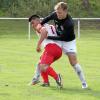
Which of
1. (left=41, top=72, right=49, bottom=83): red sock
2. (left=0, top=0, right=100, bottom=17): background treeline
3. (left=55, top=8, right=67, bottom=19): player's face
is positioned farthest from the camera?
(left=0, top=0, right=100, bottom=17): background treeline

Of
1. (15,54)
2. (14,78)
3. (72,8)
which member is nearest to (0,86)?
(14,78)

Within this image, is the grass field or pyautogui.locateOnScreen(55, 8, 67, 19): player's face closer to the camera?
the grass field

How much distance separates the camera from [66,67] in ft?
53.9

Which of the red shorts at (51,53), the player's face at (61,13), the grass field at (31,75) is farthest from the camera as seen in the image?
the red shorts at (51,53)

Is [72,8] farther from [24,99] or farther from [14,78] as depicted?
[24,99]

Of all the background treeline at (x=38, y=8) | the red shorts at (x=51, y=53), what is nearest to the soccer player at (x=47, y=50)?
the red shorts at (x=51, y=53)

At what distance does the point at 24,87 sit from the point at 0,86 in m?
0.54

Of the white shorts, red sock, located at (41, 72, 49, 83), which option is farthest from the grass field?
the white shorts

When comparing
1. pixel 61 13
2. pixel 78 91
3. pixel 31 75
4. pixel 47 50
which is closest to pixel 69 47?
pixel 47 50

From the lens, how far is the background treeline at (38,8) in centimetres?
4575

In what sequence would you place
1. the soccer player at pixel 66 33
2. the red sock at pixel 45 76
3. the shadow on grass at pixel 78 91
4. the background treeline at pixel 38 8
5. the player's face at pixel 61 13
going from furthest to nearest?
the background treeline at pixel 38 8 < the red sock at pixel 45 76 < the soccer player at pixel 66 33 < the player's face at pixel 61 13 < the shadow on grass at pixel 78 91

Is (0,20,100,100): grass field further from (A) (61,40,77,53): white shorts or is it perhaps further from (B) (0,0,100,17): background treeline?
(B) (0,0,100,17): background treeline

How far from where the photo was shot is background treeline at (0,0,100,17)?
4575 centimetres

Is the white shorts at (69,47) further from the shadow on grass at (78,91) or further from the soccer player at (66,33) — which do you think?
the shadow on grass at (78,91)
